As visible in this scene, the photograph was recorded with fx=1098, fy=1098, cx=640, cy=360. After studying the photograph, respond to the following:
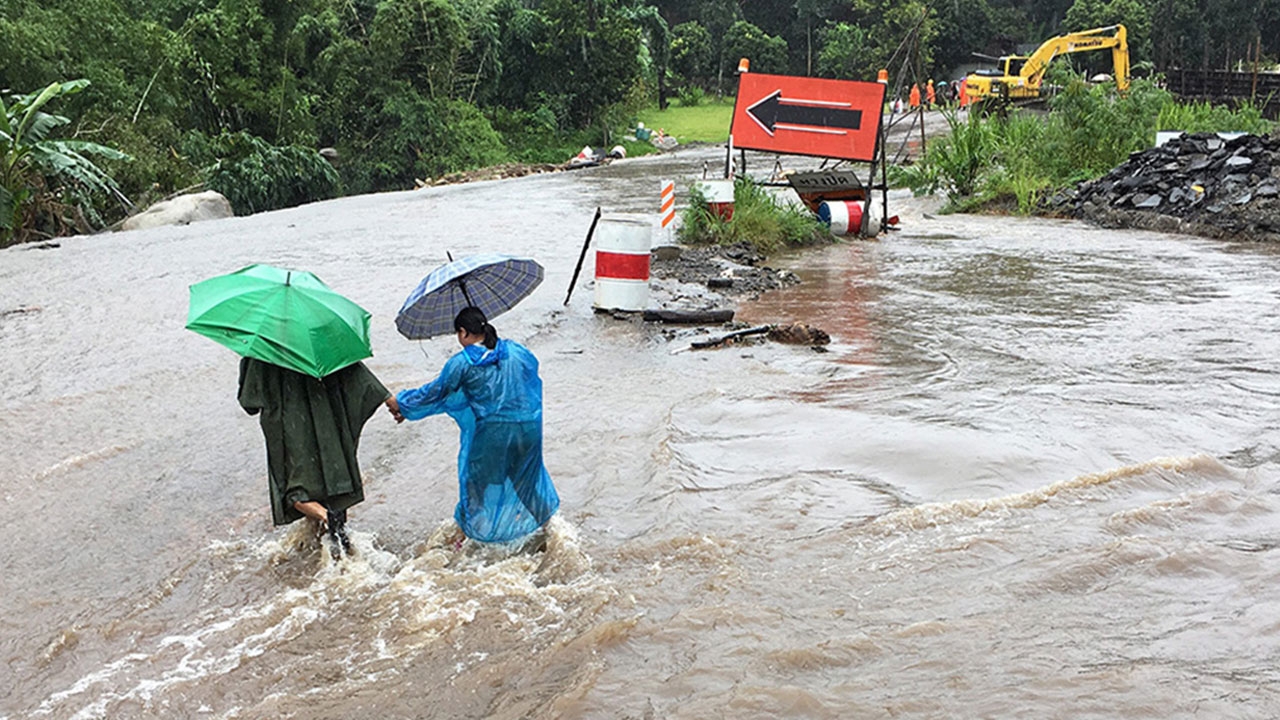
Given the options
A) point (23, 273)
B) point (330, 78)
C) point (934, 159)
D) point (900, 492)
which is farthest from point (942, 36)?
point (900, 492)

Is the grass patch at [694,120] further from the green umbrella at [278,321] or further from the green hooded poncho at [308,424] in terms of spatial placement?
the green umbrella at [278,321]

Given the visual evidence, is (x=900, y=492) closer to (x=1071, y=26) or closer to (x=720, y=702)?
(x=720, y=702)

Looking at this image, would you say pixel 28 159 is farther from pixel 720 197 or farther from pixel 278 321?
pixel 278 321

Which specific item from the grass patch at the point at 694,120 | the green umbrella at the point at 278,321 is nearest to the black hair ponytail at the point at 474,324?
the green umbrella at the point at 278,321

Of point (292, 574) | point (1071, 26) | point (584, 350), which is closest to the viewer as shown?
point (292, 574)

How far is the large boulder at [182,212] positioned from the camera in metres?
19.6

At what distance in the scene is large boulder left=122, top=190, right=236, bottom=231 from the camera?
19609 millimetres

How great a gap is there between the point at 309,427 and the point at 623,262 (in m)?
5.36

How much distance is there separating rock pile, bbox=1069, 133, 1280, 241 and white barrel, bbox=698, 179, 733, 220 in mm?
7129

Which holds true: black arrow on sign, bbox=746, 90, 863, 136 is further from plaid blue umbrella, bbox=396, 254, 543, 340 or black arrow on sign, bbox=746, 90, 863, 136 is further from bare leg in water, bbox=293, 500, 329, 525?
bare leg in water, bbox=293, 500, 329, 525

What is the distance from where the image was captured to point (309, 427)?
16.2 feet

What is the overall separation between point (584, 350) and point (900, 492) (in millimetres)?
3929

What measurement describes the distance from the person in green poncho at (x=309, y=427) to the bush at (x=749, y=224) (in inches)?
379

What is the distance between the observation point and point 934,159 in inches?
839
